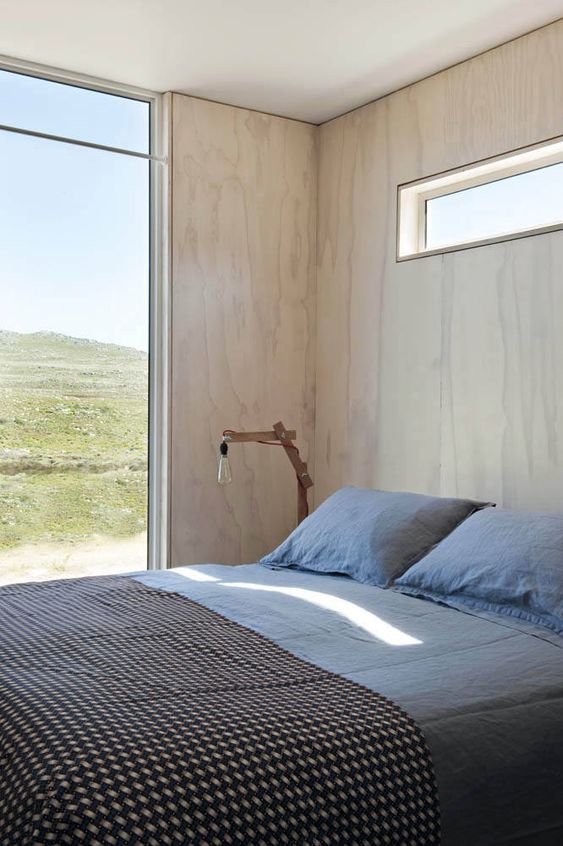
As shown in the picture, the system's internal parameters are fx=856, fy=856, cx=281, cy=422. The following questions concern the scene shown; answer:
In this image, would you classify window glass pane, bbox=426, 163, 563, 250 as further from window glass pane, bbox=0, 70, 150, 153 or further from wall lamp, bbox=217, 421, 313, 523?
window glass pane, bbox=0, 70, 150, 153

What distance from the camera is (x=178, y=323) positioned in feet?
12.3

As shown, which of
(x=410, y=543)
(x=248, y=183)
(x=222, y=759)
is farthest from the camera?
(x=248, y=183)

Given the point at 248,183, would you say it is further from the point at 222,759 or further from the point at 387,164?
the point at 222,759

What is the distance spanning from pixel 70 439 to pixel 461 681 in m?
2.23

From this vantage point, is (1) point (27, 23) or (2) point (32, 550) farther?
(2) point (32, 550)

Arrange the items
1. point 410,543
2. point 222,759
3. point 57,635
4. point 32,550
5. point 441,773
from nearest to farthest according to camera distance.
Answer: point 222,759
point 441,773
point 57,635
point 410,543
point 32,550

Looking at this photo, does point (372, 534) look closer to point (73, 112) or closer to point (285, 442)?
point (285, 442)

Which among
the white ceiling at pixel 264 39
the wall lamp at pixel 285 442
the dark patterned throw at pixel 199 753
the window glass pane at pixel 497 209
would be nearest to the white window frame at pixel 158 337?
the white ceiling at pixel 264 39

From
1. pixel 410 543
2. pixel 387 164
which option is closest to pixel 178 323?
pixel 387 164

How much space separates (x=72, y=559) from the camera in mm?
3607

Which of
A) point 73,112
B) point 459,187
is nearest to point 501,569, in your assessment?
point 459,187

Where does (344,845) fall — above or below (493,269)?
below

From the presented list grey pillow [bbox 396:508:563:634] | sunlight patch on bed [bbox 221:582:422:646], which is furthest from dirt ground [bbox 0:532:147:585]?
grey pillow [bbox 396:508:563:634]

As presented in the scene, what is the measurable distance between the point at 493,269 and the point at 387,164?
0.80 metres
